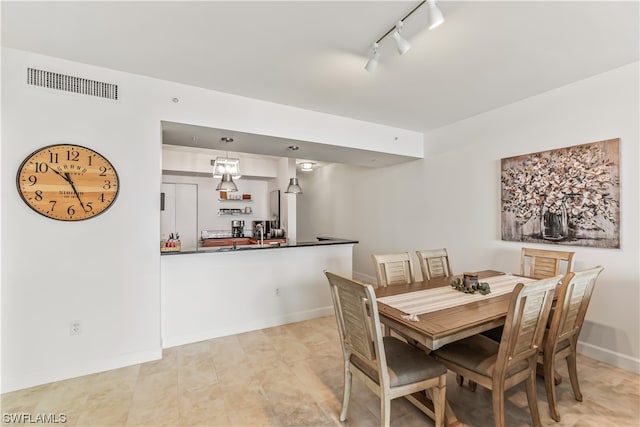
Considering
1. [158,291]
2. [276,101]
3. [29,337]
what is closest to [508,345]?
[158,291]

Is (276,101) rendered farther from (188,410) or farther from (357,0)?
(188,410)

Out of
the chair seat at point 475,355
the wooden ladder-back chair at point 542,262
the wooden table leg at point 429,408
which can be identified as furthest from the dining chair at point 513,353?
the wooden ladder-back chair at point 542,262

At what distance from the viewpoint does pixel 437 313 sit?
186cm

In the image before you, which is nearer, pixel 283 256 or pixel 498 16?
pixel 498 16

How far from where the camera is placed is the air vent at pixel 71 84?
2.44 metres

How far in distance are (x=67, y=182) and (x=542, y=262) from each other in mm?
4639

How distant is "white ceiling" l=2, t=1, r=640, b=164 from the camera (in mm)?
1928

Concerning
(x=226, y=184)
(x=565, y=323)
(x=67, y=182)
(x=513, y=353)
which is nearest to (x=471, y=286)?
(x=565, y=323)

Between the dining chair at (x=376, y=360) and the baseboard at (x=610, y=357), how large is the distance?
7.23 feet

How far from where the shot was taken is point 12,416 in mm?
2035

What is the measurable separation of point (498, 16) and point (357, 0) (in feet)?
3.29

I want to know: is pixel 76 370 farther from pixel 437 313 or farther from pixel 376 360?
pixel 437 313

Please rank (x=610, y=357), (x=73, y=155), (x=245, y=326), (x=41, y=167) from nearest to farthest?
1. (x=41, y=167)
2. (x=73, y=155)
3. (x=610, y=357)
4. (x=245, y=326)

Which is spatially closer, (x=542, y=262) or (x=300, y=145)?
(x=542, y=262)
